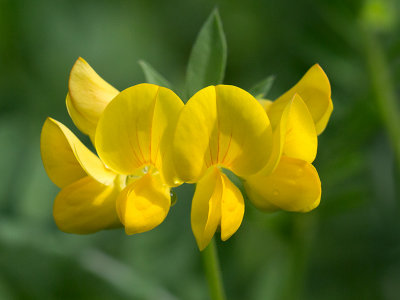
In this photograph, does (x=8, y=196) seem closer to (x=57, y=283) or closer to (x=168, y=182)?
(x=57, y=283)

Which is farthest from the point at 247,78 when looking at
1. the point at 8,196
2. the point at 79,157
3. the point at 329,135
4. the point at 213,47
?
the point at 79,157

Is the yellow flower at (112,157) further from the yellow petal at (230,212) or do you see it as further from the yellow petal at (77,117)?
the yellow petal at (230,212)

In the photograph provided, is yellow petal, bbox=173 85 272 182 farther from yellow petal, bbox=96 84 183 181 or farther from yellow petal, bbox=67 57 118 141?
yellow petal, bbox=67 57 118 141

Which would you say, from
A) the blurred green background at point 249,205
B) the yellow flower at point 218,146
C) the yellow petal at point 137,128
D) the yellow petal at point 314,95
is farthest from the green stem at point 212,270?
the blurred green background at point 249,205

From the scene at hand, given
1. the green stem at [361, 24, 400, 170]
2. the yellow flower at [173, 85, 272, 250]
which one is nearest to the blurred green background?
the green stem at [361, 24, 400, 170]

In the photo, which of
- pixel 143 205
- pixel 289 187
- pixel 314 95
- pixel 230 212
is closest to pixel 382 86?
pixel 314 95

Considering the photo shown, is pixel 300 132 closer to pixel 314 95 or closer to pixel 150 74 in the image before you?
pixel 314 95

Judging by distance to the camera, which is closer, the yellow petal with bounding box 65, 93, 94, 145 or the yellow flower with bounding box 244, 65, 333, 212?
the yellow flower with bounding box 244, 65, 333, 212
